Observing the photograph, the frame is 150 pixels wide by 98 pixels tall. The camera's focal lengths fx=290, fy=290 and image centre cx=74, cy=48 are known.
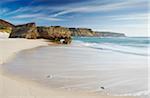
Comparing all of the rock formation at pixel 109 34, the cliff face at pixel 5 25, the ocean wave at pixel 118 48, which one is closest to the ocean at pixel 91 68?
the ocean wave at pixel 118 48

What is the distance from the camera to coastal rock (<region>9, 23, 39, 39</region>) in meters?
2.07

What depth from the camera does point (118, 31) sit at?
209 centimetres

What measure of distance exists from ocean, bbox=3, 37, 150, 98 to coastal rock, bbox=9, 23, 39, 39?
176 mm

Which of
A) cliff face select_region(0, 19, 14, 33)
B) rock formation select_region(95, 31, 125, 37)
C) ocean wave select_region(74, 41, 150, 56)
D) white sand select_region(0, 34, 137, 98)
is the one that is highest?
cliff face select_region(0, 19, 14, 33)

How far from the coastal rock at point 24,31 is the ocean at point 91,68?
0.18 metres

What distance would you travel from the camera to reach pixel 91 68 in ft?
6.50

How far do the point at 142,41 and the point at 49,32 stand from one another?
718 millimetres

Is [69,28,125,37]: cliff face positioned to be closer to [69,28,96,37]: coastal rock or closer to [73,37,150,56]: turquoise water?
[69,28,96,37]: coastal rock

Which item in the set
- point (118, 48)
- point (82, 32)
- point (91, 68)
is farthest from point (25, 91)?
point (118, 48)

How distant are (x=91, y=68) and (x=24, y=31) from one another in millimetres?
638

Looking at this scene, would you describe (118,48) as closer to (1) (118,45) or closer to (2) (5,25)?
(1) (118,45)

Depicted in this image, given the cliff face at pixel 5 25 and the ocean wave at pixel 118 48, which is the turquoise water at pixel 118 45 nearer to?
the ocean wave at pixel 118 48

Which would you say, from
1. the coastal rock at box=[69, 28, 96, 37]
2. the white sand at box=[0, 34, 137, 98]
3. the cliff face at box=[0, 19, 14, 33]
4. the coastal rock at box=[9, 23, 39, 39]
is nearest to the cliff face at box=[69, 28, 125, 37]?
the coastal rock at box=[69, 28, 96, 37]

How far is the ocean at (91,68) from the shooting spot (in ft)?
5.39
